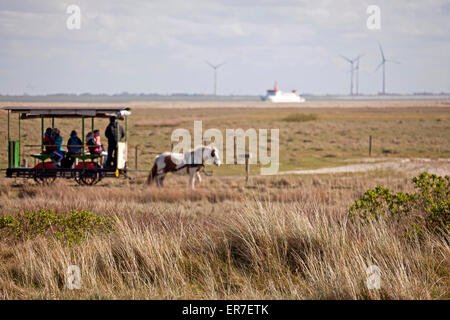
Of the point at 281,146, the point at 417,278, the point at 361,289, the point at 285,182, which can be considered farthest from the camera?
the point at 281,146

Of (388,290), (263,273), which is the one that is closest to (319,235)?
(263,273)

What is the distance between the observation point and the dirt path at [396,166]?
28.1 m

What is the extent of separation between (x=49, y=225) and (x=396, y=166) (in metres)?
23.6

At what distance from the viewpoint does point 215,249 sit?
8359mm

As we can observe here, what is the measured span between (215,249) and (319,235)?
161 cm

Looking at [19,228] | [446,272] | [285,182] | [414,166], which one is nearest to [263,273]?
[446,272]

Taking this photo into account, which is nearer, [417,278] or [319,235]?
[417,278]

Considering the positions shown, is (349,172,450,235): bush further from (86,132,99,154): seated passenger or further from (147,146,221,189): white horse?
(86,132,99,154): seated passenger

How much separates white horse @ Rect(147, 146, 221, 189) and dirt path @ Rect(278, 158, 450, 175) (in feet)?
24.4

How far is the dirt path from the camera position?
92.3 ft

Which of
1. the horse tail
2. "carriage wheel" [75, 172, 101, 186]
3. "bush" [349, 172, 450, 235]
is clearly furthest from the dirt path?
"bush" [349, 172, 450, 235]
